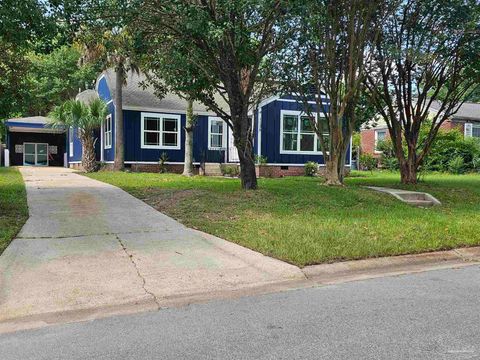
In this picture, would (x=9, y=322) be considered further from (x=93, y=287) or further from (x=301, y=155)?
(x=301, y=155)

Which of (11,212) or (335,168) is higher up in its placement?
(335,168)

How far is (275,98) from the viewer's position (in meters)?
22.2

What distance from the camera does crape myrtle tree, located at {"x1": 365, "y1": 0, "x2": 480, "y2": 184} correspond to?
13.1 metres

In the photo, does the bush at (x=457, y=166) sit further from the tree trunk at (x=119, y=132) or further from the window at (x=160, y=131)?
the tree trunk at (x=119, y=132)

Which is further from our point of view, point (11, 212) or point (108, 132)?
point (108, 132)

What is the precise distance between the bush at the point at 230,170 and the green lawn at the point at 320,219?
328 inches

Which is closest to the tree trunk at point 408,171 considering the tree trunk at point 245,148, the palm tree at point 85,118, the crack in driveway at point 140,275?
the tree trunk at point 245,148

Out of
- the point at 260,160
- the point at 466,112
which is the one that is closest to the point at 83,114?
the point at 260,160

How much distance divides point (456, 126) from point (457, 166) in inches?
246

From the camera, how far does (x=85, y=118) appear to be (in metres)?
21.5

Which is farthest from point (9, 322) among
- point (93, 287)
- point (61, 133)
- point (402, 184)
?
point (61, 133)

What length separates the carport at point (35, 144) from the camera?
32500 mm

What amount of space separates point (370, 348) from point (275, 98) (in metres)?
19.2

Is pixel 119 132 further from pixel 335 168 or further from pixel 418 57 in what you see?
pixel 418 57
